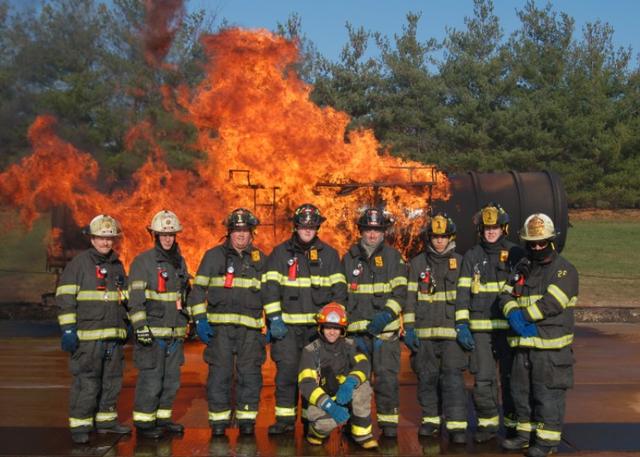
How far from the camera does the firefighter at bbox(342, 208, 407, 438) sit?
732cm

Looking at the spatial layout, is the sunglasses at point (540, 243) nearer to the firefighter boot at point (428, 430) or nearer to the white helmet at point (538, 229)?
the white helmet at point (538, 229)

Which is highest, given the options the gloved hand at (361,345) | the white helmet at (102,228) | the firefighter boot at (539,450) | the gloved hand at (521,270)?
the white helmet at (102,228)

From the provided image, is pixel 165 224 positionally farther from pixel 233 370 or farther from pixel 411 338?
pixel 411 338

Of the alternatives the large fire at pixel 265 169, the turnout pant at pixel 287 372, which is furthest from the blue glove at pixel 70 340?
the large fire at pixel 265 169

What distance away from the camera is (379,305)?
24.6 feet

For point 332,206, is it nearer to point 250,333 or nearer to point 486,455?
point 250,333

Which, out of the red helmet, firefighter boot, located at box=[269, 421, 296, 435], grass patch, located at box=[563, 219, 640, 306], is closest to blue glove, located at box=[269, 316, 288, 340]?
the red helmet

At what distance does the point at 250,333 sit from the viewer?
7.64 metres

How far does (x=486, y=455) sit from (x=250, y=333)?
2257mm

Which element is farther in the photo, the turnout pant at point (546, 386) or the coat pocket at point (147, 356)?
the coat pocket at point (147, 356)

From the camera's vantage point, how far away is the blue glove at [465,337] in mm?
7219

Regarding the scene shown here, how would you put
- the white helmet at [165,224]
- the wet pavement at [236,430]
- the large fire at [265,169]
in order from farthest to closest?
the large fire at [265,169] → the white helmet at [165,224] → the wet pavement at [236,430]

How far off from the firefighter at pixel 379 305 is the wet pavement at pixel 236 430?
1.35 feet

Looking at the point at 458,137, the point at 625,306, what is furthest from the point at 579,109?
the point at 625,306
